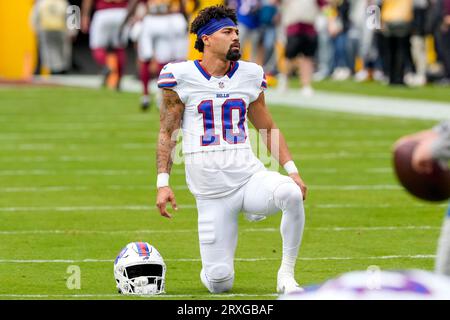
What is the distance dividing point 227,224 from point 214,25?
118 centimetres

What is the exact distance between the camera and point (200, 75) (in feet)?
27.0

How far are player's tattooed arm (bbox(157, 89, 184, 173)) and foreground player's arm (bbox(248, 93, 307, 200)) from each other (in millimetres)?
457

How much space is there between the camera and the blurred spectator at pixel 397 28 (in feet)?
84.5

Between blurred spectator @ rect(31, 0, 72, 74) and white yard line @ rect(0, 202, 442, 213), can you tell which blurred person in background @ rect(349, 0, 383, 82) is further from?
white yard line @ rect(0, 202, 442, 213)

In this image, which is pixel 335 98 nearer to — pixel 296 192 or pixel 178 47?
pixel 178 47

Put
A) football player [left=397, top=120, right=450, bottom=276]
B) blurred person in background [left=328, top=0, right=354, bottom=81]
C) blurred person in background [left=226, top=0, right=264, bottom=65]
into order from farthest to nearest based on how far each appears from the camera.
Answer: blurred person in background [left=328, top=0, right=354, bottom=81] < blurred person in background [left=226, top=0, right=264, bottom=65] < football player [left=397, top=120, right=450, bottom=276]

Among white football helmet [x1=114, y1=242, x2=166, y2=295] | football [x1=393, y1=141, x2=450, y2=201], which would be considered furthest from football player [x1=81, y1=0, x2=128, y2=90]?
football [x1=393, y1=141, x2=450, y2=201]

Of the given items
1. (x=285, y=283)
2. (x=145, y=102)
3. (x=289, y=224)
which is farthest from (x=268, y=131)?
(x=145, y=102)

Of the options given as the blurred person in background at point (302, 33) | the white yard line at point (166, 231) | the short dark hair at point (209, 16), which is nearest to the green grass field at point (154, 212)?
the white yard line at point (166, 231)

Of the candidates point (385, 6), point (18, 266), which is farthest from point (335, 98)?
point (18, 266)

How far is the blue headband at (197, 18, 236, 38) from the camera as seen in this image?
829 centimetres

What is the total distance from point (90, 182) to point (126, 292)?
217 inches
